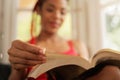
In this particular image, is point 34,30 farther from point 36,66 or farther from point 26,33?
point 36,66

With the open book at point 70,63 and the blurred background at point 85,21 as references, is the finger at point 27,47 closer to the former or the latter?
the open book at point 70,63

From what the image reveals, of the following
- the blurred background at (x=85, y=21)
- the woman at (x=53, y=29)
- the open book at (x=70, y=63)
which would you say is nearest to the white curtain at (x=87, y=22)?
the blurred background at (x=85, y=21)

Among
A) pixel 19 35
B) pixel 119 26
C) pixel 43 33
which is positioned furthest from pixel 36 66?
pixel 119 26

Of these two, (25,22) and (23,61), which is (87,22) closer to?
(25,22)

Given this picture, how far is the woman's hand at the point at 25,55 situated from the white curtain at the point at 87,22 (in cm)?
97

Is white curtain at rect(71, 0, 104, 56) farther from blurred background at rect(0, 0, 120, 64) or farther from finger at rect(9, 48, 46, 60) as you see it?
finger at rect(9, 48, 46, 60)

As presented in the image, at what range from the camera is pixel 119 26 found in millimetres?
1627

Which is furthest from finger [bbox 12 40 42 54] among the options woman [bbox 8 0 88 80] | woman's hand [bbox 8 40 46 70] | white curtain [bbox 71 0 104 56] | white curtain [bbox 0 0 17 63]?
white curtain [bbox 71 0 104 56]

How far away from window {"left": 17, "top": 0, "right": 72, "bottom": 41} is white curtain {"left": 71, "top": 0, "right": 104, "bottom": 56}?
5 cm

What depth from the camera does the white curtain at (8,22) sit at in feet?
5.11

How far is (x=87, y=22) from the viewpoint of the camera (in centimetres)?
167

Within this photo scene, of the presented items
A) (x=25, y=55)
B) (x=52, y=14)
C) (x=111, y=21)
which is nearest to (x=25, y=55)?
(x=25, y=55)

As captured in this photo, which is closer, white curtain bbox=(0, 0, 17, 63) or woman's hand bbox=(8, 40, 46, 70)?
woman's hand bbox=(8, 40, 46, 70)

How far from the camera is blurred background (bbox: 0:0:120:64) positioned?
1.61m
